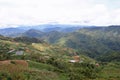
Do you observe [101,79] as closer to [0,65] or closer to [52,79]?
[52,79]

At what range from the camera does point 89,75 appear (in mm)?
116062

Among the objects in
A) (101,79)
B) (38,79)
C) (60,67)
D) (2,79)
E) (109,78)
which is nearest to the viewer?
(2,79)

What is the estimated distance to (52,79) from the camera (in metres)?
93.8

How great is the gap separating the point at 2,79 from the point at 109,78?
194 ft

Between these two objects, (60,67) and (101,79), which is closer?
(101,79)

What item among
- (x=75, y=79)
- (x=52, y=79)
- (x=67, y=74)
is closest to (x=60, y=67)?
(x=67, y=74)

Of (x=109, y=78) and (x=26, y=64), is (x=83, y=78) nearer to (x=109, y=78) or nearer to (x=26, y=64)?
(x=109, y=78)

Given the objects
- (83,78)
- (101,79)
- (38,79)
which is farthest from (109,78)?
(38,79)

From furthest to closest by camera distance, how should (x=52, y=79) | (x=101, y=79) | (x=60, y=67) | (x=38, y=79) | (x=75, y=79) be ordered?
(x=60, y=67)
(x=101, y=79)
(x=75, y=79)
(x=52, y=79)
(x=38, y=79)

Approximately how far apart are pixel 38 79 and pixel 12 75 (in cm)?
995

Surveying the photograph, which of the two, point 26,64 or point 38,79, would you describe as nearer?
point 38,79

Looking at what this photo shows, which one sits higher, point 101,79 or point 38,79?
point 38,79

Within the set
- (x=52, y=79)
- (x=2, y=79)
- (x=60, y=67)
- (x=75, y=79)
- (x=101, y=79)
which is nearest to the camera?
(x=2, y=79)

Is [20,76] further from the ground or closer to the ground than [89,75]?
further from the ground
